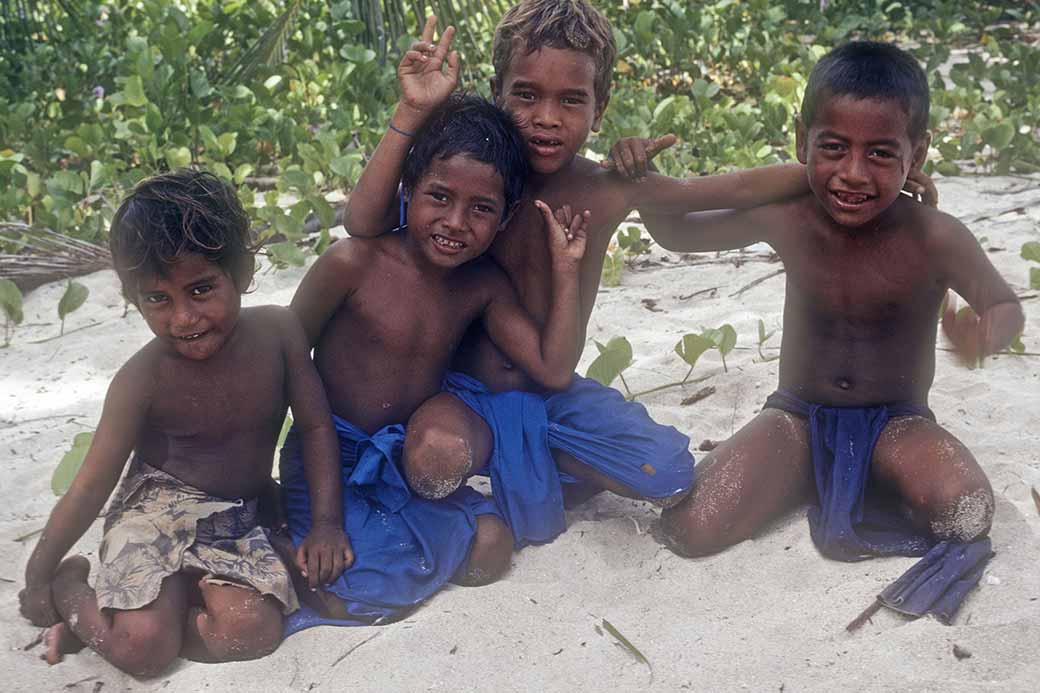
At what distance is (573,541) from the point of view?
2668mm

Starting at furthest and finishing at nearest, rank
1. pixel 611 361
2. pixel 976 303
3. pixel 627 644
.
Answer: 1. pixel 611 361
2. pixel 976 303
3. pixel 627 644

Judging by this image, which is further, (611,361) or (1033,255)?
(1033,255)

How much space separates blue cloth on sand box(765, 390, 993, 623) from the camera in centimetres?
228

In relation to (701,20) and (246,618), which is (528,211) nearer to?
(246,618)

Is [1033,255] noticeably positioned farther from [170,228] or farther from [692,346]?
[170,228]

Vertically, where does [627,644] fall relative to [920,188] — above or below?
below

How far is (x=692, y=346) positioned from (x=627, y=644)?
4.05 ft

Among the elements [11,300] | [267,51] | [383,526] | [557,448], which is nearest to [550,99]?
[557,448]

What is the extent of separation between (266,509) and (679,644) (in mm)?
974

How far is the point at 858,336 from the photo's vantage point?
2.69m

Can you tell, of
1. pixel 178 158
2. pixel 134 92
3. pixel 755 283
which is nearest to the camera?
pixel 755 283

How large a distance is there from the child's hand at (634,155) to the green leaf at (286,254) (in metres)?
1.72

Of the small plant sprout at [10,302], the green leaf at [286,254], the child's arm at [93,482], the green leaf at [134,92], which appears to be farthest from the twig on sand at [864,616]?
the green leaf at [134,92]

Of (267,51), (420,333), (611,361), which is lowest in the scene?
(611,361)
